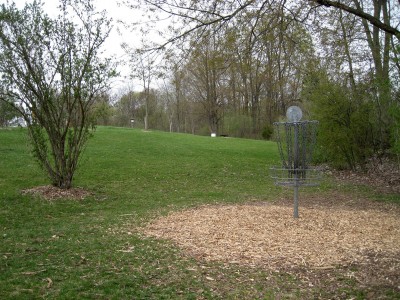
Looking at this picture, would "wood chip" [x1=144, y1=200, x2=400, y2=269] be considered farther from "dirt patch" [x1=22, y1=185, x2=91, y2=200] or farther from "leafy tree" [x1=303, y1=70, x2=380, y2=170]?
"leafy tree" [x1=303, y1=70, x2=380, y2=170]

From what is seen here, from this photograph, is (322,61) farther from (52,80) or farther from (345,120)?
(52,80)

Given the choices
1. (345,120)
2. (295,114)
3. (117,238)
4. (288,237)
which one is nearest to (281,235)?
(288,237)

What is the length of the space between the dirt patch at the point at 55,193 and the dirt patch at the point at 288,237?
2.58 meters

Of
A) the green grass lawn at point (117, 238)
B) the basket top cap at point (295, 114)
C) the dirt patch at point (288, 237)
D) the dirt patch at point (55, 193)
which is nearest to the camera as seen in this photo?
the green grass lawn at point (117, 238)

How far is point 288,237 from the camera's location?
5.45 m

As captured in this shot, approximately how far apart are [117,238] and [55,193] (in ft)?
11.7

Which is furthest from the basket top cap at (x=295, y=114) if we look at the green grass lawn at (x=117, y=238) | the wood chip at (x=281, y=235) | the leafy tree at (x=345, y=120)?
the leafy tree at (x=345, y=120)

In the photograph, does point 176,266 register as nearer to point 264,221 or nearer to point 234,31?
point 264,221

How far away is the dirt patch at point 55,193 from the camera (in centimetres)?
827

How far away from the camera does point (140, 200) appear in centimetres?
870

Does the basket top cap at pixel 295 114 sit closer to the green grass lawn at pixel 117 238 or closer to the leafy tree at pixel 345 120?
the green grass lawn at pixel 117 238

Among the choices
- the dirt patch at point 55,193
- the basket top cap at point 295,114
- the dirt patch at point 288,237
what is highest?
the basket top cap at point 295,114

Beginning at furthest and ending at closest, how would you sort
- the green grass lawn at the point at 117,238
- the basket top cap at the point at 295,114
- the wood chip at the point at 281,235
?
the basket top cap at the point at 295,114 < the wood chip at the point at 281,235 < the green grass lawn at the point at 117,238

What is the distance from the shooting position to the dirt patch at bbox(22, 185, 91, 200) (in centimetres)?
827
